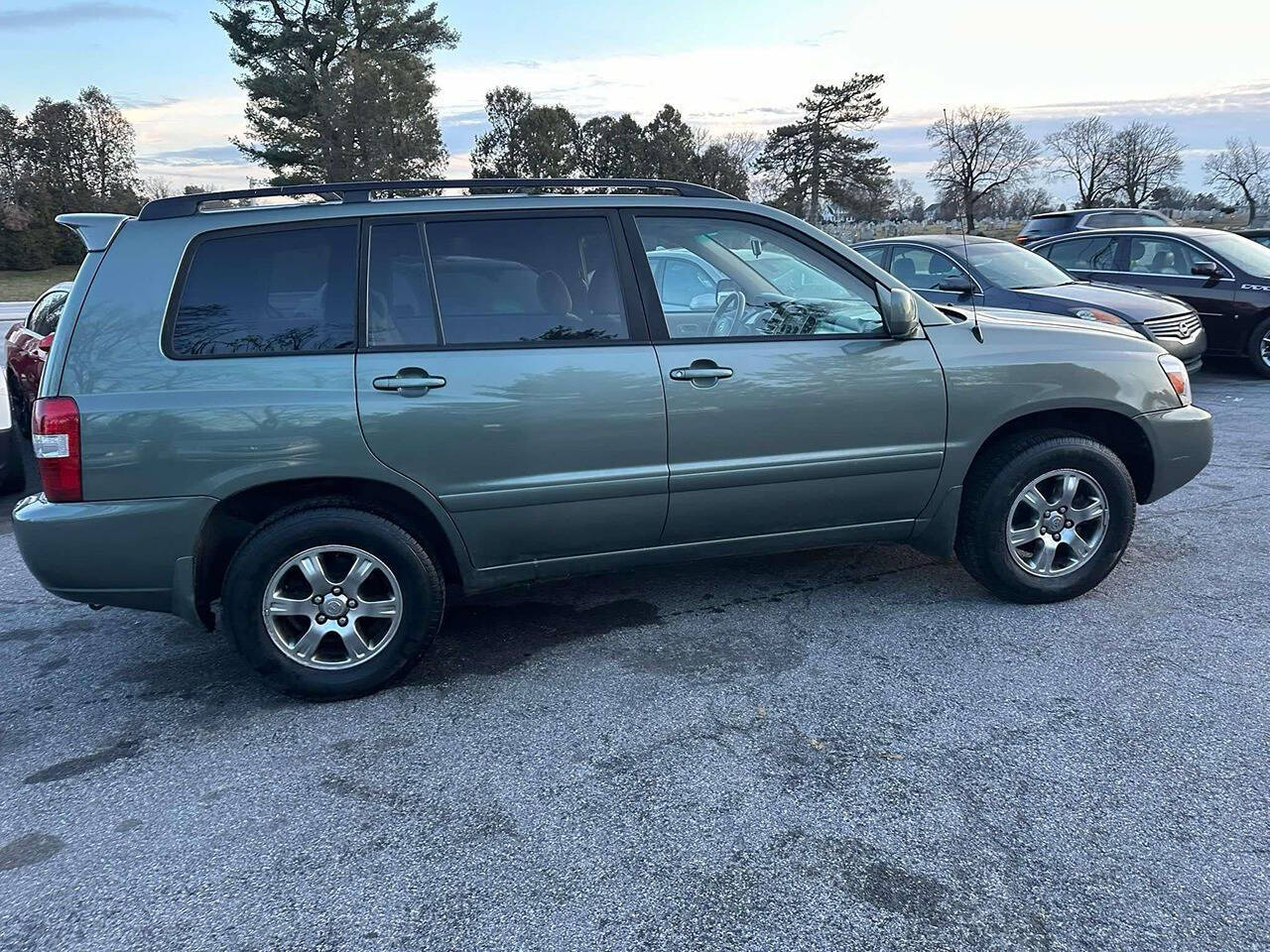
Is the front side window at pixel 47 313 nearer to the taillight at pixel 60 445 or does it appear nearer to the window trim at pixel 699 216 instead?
the taillight at pixel 60 445

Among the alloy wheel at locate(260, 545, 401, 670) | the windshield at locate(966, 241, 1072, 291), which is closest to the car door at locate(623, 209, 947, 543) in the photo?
the alloy wheel at locate(260, 545, 401, 670)

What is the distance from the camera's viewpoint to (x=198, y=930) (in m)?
2.32

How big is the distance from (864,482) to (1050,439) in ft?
2.94

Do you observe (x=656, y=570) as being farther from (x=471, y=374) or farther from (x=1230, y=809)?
(x=1230, y=809)

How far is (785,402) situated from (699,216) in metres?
0.88

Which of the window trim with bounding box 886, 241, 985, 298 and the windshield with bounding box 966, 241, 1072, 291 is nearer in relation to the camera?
the window trim with bounding box 886, 241, 985, 298

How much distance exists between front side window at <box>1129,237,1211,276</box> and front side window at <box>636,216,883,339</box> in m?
8.43

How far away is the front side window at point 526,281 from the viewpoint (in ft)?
11.4

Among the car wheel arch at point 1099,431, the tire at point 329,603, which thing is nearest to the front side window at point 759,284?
the car wheel arch at point 1099,431

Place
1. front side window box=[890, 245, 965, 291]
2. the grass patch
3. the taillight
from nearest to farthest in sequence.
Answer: the taillight → front side window box=[890, 245, 965, 291] → the grass patch

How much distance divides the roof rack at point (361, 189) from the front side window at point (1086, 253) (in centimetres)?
845

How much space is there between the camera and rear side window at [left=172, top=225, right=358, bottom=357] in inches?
130

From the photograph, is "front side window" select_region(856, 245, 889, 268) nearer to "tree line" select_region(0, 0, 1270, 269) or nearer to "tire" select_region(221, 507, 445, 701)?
"tire" select_region(221, 507, 445, 701)

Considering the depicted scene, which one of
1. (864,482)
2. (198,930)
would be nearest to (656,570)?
(864,482)
